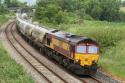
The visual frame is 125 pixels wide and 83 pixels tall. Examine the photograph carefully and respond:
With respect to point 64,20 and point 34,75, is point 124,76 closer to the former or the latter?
point 34,75

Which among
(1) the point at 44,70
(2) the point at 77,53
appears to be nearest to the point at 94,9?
(1) the point at 44,70

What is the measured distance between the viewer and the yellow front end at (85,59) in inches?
1079

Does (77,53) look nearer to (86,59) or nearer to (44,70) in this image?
(86,59)

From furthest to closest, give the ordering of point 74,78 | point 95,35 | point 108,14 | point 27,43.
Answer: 1. point 108,14
2. point 27,43
3. point 95,35
4. point 74,78

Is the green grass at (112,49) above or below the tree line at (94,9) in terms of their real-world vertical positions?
above

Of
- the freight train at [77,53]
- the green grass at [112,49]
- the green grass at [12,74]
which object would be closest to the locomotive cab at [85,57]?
the freight train at [77,53]

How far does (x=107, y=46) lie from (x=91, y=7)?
76.3 m

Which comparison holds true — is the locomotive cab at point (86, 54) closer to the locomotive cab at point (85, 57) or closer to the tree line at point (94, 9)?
the locomotive cab at point (85, 57)

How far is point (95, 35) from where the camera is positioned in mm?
38000

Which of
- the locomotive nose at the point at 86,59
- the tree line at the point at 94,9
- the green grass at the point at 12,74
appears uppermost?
the green grass at the point at 12,74

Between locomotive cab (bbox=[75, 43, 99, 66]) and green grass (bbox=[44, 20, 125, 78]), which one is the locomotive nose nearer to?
locomotive cab (bbox=[75, 43, 99, 66])

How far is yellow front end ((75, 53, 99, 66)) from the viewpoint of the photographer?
27406 mm

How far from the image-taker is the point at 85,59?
2752 centimetres

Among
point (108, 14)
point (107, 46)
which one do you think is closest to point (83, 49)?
point (107, 46)
